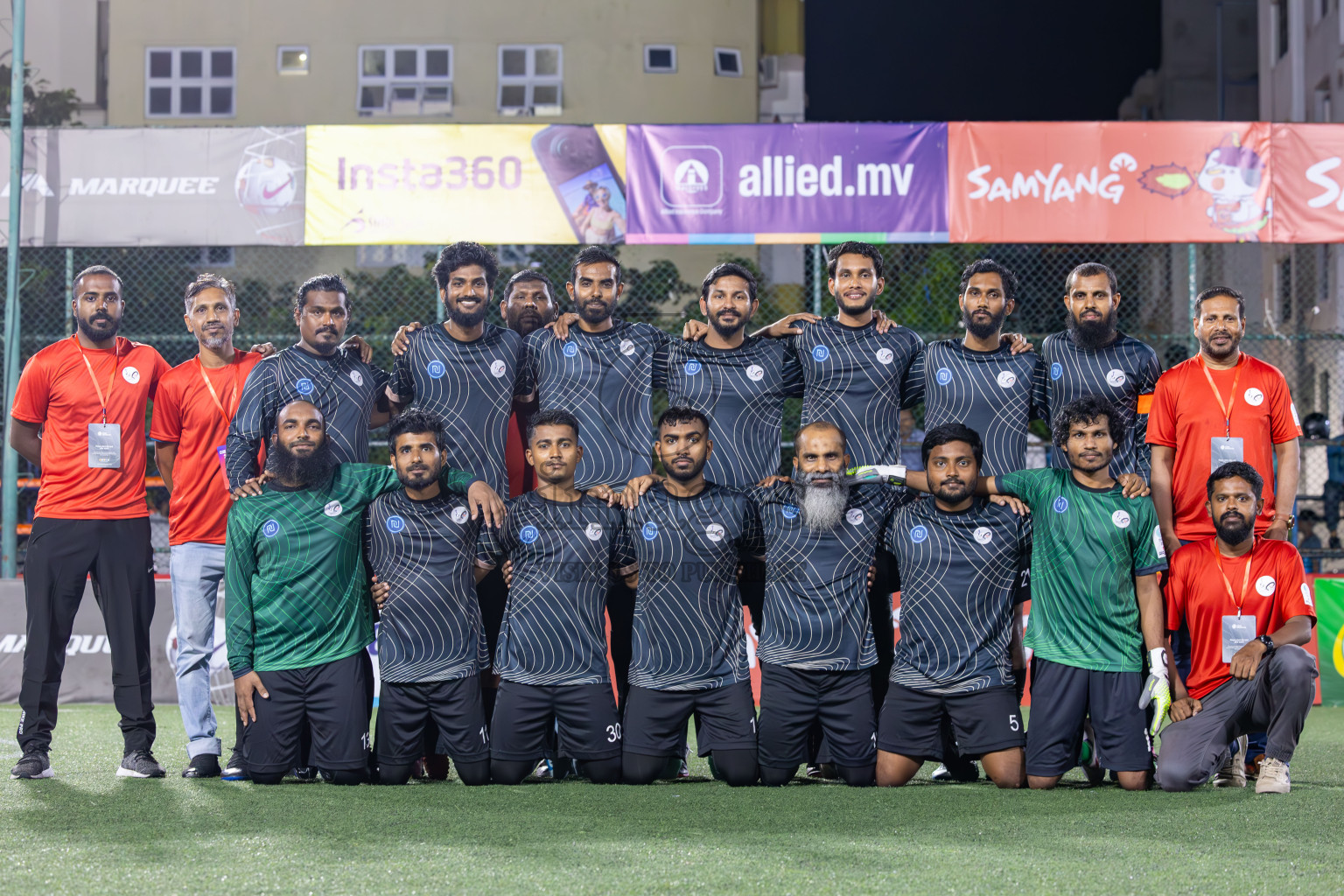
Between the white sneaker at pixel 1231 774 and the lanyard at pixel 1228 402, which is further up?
the lanyard at pixel 1228 402

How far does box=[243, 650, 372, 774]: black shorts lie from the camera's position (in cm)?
571

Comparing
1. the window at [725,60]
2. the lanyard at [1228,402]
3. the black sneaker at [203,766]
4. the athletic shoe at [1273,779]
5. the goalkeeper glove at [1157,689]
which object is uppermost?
the window at [725,60]

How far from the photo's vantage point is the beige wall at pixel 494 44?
23859 millimetres

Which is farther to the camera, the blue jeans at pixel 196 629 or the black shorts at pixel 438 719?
the blue jeans at pixel 196 629

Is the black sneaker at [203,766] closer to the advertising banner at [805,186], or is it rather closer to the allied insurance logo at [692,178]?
the advertising banner at [805,186]

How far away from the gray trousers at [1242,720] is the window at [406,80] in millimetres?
20751

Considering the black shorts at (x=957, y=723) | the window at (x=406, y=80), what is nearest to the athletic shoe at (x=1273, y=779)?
the black shorts at (x=957, y=723)

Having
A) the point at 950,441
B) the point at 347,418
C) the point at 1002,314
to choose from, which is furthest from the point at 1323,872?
the point at 347,418

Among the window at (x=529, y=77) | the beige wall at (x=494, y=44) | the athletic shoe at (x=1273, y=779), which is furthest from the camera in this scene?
the window at (x=529, y=77)

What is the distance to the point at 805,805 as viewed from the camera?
5.14 meters

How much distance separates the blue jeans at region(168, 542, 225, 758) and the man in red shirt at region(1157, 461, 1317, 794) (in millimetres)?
4054

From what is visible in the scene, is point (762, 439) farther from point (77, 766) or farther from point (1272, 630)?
point (77, 766)

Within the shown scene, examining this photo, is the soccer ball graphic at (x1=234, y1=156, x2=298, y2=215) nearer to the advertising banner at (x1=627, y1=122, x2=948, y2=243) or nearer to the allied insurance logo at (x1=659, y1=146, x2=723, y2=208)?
the advertising banner at (x1=627, y1=122, x2=948, y2=243)

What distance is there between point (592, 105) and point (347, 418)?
19.0 m
